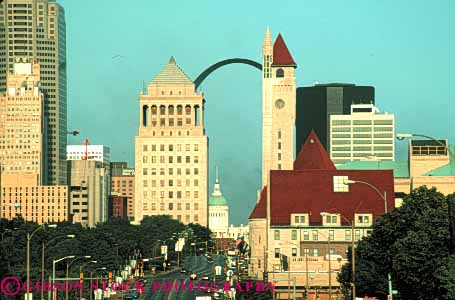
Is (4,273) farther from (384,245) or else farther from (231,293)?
(231,293)

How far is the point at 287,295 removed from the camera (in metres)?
159

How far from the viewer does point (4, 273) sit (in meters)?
117

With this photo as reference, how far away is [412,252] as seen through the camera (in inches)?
3674

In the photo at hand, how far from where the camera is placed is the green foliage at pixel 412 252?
90625 millimetres

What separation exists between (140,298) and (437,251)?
78774mm

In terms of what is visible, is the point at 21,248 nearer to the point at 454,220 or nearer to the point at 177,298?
the point at 177,298

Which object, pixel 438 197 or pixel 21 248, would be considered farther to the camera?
pixel 21 248

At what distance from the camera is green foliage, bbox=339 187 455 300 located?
297 ft

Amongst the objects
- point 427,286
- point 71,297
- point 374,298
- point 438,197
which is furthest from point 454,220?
point 71,297

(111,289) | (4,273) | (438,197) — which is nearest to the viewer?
(438,197)

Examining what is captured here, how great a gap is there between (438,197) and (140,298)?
66.9m

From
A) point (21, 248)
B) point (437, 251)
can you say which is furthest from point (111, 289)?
point (437, 251)

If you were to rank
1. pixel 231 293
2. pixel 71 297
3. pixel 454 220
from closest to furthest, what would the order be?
pixel 454 220
pixel 71 297
pixel 231 293

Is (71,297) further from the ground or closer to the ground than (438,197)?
closer to the ground
